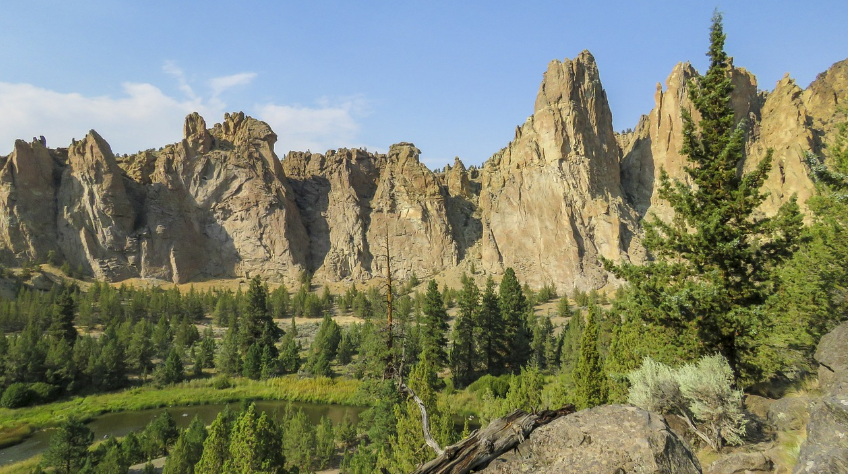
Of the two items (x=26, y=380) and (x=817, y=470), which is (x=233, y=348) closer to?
(x=26, y=380)

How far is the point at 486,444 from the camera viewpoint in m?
4.31

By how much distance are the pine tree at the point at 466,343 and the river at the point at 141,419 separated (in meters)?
9.77

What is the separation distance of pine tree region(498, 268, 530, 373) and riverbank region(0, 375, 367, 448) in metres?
14.8

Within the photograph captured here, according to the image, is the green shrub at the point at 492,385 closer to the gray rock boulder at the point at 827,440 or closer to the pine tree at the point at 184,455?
the pine tree at the point at 184,455

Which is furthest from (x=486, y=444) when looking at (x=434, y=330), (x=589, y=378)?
(x=434, y=330)

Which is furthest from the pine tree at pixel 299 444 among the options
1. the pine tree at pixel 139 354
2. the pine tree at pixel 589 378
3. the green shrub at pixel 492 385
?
the pine tree at pixel 139 354

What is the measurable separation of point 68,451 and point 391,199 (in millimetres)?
92313

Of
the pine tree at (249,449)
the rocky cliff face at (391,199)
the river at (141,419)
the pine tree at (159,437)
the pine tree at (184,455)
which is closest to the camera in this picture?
the pine tree at (249,449)

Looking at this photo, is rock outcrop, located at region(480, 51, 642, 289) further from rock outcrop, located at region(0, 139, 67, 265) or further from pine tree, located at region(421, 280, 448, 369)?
rock outcrop, located at region(0, 139, 67, 265)

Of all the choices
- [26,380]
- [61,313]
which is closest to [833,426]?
[26,380]

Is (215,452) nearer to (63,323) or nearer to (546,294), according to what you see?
(63,323)

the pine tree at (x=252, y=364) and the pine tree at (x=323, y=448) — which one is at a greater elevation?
the pine tree at (x=252, y=364)

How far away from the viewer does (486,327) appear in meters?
43.6

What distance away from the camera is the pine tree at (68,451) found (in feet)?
68.2
